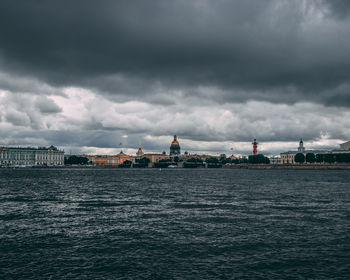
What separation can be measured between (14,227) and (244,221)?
14.4 metres

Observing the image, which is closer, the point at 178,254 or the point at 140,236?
the point at 178,254

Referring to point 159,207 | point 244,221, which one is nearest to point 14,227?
point 159,207

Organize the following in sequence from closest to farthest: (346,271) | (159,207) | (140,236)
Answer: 1. (346,271)
2. (140,236)
3. (159,207)

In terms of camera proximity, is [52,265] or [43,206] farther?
[43,206]

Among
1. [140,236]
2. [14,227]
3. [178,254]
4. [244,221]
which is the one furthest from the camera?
[244,221]

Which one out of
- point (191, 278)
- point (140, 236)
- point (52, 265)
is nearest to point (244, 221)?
point (140, 236)

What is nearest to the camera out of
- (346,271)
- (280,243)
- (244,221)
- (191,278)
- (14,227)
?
(191,278)

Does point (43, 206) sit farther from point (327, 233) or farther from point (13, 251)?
point (327, 233)

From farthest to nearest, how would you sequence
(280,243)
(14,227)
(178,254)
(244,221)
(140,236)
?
(244,221), (14,227), (140,236), (280,243), (178,254)

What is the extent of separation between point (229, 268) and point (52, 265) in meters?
7.05

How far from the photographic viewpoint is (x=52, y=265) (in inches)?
561

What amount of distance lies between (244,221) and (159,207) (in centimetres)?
925

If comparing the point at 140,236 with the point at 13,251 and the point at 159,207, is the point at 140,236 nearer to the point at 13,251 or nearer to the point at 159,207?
the point at 13,251

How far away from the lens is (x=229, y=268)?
547 inches
